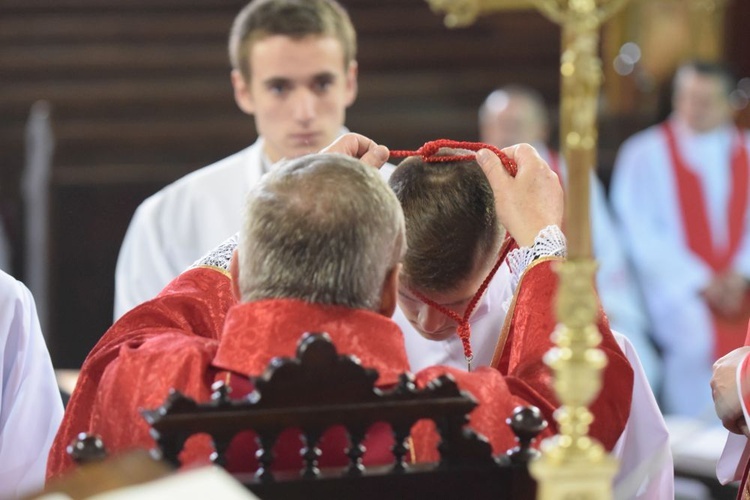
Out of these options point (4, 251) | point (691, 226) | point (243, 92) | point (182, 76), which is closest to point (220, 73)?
point (182, 76)

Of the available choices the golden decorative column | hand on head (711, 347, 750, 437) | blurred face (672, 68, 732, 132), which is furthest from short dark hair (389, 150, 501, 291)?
blurred face (672, 68, 732, 132)

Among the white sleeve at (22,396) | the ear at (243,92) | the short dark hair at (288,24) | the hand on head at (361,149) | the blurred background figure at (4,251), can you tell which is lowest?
the blurred background figure at (4,251)

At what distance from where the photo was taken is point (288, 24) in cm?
375

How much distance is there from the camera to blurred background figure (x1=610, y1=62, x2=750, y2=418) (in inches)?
282

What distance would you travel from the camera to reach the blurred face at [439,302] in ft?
7.14

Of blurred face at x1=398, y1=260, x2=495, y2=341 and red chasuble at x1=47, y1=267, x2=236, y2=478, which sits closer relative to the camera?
red chasuble at x1=47, y1=267, x2=236, y2=478

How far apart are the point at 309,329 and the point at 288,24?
6.95 feet

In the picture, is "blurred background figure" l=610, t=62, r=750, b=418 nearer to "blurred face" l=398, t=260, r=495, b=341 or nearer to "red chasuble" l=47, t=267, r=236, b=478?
"blurred face" l=398, t=260, r=495, b=341

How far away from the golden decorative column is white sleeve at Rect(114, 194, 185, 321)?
7.56ft

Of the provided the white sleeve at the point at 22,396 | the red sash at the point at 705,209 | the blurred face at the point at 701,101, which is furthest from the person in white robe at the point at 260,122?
the blurred face at the point at 701,101

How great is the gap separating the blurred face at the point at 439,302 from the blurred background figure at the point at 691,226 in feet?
16.7

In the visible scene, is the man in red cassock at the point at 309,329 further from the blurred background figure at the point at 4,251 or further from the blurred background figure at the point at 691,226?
the blurred background figure at the point at 4,251

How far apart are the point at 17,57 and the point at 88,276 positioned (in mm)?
1851

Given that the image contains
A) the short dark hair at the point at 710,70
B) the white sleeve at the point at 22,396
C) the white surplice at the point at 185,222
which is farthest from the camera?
the short dark hair at the point at 710,70
